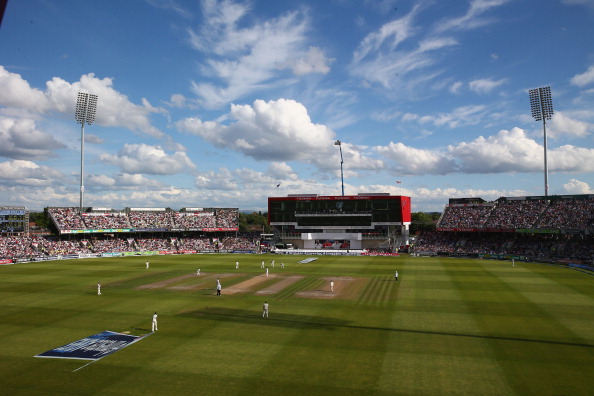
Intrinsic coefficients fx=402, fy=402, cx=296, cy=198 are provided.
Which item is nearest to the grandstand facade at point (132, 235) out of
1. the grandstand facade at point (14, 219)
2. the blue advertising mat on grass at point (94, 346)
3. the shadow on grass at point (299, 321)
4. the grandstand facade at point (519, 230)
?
the grandstand facade at point (14, 219)

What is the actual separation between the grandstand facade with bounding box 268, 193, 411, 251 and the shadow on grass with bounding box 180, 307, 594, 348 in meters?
49.2

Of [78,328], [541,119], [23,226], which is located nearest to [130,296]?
[78,328]

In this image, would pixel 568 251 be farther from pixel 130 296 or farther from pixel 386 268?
pixel 130 296

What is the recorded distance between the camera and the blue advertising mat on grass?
17.4 meters

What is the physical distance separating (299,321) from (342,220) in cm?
5165

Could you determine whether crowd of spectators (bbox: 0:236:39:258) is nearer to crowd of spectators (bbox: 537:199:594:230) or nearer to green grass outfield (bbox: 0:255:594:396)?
green grass outfield (bbox: 0:255:594:396)

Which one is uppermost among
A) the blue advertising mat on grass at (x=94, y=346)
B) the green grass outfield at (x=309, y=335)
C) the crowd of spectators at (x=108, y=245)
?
the crowd of spectators at (x=108, y=245)

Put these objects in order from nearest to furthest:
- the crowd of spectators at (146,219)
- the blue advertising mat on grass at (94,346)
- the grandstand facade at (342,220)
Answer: the blue advertising mat on grass at (94,346) → the crowd of spectators at (146,219) → the grandstand facade at (342,220)

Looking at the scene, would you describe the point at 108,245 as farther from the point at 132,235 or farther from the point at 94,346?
the point at 94,346

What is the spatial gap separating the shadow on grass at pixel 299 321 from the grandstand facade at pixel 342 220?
49.2 metres

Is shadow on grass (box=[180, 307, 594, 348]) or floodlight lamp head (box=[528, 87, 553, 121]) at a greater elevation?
floodlight lamp head (box=[528, 87, 553, 121])

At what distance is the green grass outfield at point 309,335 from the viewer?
14.4m

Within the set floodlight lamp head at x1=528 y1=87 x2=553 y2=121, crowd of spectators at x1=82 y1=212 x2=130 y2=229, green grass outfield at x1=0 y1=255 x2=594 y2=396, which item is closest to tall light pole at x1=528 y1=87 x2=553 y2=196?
floodlight lamp head at x1=528 y1=87 x2=553 y2=121

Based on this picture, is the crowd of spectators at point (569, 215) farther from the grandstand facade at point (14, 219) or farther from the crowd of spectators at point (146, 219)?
the grandstand facade at point (14, 219)
